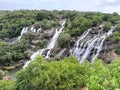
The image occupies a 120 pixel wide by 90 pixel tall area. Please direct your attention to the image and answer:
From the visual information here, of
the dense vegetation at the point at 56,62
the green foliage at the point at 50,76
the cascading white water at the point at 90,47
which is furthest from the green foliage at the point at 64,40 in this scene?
the green foliage at the point at 50,76

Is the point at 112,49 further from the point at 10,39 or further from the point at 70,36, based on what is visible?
the point at 10,39

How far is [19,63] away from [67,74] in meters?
32.2

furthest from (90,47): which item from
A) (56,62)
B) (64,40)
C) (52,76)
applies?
(52,76)

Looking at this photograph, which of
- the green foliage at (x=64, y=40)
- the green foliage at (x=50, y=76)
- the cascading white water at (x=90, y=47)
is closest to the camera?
the green foliage at (x=50, y=76)

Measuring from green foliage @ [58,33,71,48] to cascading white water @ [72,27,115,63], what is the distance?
2.74 metres

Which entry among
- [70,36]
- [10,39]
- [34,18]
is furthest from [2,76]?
[34,18]

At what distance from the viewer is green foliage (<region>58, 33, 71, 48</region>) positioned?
65.8 metres

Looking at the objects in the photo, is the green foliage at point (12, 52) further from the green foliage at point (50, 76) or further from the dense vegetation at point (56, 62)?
the green foliage at point (50, 76)

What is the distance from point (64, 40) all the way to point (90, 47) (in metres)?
7.63

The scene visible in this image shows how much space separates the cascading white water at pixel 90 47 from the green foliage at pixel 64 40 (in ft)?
8.99

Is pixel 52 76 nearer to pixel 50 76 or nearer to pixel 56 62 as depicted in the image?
pixel 50 76

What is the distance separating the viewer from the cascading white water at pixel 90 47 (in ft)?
191

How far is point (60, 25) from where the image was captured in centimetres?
7988

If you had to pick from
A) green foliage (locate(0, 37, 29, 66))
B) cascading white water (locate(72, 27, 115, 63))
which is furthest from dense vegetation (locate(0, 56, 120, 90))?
green foliage (locate(0, 37, 29, 66))
